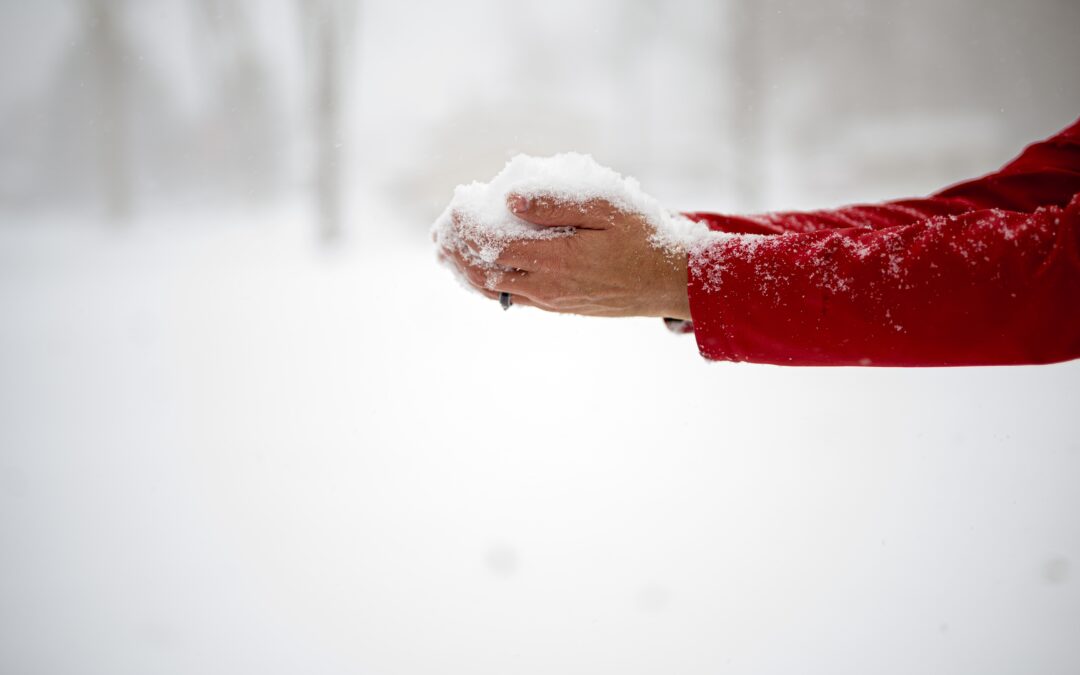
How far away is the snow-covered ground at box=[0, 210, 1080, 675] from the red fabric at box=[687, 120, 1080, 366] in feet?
2.61

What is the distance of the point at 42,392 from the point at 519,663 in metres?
2.21

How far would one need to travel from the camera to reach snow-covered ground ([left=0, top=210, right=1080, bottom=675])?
43.4 inches

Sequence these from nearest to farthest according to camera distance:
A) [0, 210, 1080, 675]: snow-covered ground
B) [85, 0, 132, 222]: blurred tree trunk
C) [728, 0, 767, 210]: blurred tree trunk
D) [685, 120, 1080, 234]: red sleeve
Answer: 1. [685, 120, 1080, 234]: red sleeve
2. [0, 210, 1080, 675]: snow-covered ground
3. [85, 0, 132, 222]: blurred tree trunk
4. [728, 0, 767, 210]: blurred tree trunk

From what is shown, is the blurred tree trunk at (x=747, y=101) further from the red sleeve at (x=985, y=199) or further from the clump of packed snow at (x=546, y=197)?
the clump of packed snow at (x=546, y=197)

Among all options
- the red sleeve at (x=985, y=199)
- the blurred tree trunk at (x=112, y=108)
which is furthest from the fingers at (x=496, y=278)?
the blurred tree trunk at (x=112, y=108)

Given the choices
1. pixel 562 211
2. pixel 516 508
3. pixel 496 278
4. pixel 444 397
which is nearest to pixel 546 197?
pixel 562 211

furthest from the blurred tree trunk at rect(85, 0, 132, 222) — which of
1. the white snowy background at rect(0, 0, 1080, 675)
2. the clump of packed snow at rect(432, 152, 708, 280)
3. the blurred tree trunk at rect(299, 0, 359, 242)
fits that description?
the clump of packed snow at rect(432, 152, 708, 280)

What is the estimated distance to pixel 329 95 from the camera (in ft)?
11.4

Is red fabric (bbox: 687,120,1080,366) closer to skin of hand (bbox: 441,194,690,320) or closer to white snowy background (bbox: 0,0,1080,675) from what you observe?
skin of hand (bbox: 441,194,690,320)

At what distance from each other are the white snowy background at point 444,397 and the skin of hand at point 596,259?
32.8 inches

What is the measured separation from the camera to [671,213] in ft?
2.64

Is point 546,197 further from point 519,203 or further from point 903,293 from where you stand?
point 903,293

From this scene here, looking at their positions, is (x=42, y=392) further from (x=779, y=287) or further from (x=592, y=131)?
(x=592, y=131)

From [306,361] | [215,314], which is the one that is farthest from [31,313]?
[306,361]
